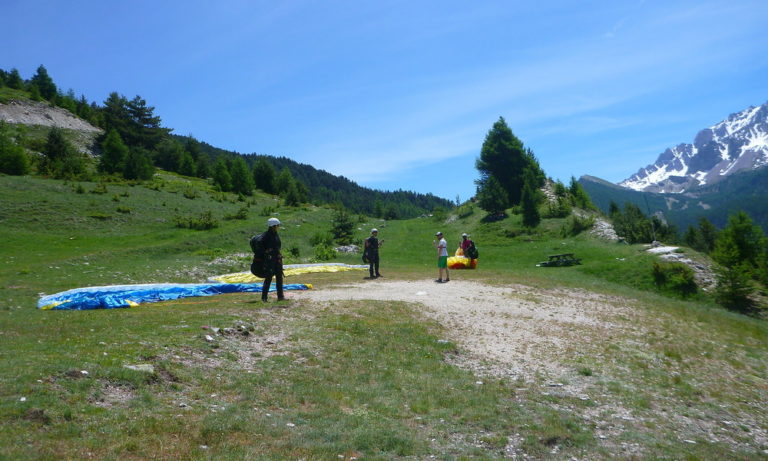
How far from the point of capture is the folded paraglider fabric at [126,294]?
48.1 feet

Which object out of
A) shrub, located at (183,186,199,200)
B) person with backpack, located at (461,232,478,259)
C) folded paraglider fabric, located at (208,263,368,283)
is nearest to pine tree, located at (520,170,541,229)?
person with backpack, located at (461,232,478,259)

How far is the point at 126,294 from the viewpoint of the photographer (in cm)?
1670

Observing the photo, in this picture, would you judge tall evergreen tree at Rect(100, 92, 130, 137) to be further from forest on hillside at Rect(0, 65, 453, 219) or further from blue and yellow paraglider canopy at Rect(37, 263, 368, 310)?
blue and yellow paraglider canopy at Rect(37, 263, 368, 310)

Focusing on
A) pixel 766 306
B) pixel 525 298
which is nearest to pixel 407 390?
pixel 525 298

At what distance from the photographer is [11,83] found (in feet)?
345

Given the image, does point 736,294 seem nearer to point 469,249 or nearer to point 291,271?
point 469,249

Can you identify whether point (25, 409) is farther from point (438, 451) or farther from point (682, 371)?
point (682, 371)

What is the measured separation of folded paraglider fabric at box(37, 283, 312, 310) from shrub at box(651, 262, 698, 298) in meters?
22.5

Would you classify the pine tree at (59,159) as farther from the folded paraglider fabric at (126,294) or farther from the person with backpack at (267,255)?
the person with backpack at (267,255)

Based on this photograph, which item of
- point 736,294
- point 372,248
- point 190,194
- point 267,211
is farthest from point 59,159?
point 736,294

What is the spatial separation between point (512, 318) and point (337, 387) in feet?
32.3

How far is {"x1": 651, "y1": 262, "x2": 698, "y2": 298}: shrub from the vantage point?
26.9 metres

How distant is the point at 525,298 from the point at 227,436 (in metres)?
17.1

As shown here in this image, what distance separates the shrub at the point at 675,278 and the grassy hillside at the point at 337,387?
5.74 meters
